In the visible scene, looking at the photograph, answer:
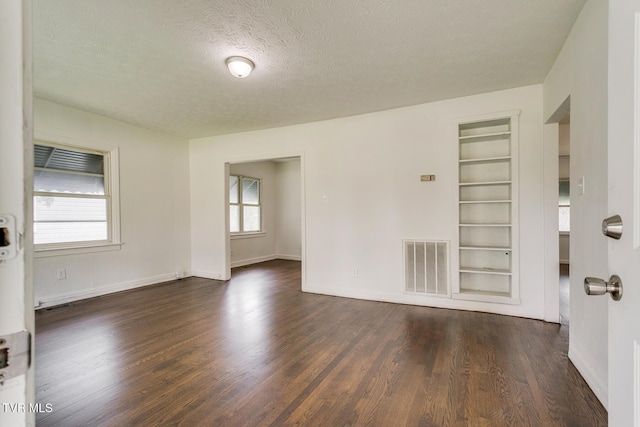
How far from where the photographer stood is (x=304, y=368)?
7.28 ft

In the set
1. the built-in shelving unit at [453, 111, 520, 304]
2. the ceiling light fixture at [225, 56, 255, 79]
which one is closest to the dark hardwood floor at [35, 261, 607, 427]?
the built-in shelving unit at [453, 111, 520, 304]

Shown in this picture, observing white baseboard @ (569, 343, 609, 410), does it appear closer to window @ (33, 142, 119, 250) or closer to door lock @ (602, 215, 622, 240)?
door lock @ (602, 215, 622, 240)

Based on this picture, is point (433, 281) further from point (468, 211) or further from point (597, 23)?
point (597, 23)

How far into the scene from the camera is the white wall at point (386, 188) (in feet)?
10.5

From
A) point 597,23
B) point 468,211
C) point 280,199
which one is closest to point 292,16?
point 597,23

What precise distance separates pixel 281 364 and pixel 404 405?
3.11 ft

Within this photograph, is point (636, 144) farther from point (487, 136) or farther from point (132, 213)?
point (132, 213)

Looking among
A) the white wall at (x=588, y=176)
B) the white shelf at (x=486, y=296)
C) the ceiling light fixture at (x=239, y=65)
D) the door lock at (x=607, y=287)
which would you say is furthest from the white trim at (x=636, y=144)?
the white shelf at (x=486, y=296)

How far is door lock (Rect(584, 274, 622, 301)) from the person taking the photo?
0.73 meters

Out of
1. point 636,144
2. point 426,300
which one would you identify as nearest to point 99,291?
point 426,300

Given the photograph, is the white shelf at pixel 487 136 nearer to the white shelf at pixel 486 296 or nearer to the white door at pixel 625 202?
the white shelf at pixel 486 296

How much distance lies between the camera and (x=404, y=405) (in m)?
1.80

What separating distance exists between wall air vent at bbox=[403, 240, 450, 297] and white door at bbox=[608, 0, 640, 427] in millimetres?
2877

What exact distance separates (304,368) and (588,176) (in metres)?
2.43
